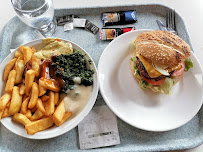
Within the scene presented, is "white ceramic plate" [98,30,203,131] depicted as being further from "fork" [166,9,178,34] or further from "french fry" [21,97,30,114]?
"french fry" [21,97,30,114]

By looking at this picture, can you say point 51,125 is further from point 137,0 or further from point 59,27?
point 137,0

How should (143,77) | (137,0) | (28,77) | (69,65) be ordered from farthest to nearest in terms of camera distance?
(137,0)
(143,77)
(69,65)
(28,77)

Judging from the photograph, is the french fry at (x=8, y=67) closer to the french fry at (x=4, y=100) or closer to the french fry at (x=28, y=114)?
the french fry at (x=4, y=100)

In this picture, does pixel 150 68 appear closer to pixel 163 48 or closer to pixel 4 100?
pixel 163 48

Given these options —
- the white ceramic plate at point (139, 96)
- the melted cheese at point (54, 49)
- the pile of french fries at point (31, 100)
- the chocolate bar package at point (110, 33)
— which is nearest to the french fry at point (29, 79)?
the pile of french fries at point (31, 100)

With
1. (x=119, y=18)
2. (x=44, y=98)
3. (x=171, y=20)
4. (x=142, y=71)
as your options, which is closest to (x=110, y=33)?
(x=119, y=18)

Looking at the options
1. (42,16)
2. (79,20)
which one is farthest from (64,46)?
(79,20)
